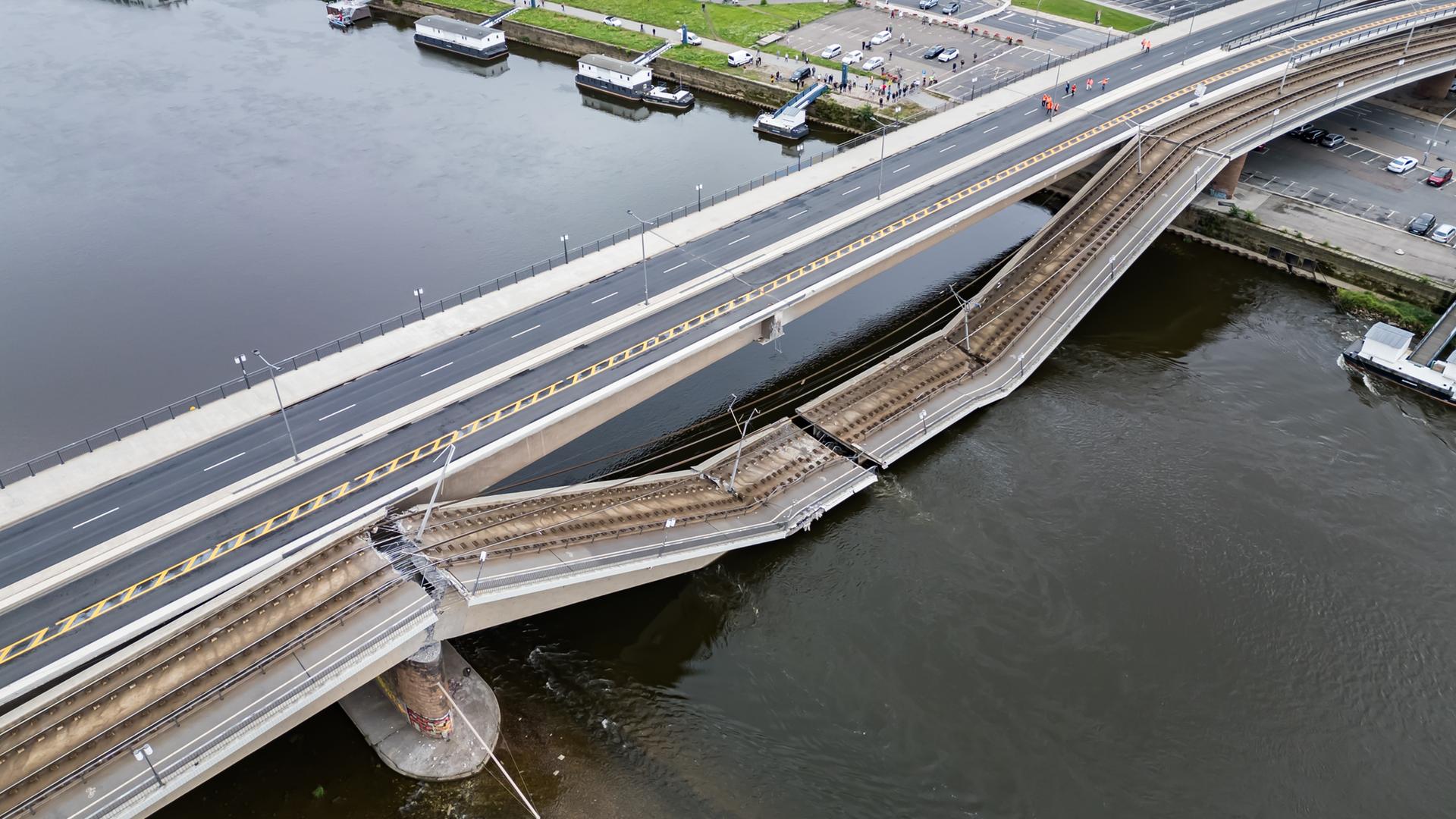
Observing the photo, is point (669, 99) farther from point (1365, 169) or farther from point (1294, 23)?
point (1294, 23)

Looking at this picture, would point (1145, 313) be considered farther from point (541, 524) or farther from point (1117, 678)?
point (541, 524)

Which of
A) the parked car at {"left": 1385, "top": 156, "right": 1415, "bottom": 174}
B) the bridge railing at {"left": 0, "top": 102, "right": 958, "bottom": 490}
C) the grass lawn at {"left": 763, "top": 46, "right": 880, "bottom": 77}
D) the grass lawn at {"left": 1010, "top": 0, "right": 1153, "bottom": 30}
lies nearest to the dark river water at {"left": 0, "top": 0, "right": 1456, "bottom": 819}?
the bridge railing at {"left": 0, "top": 102, "right": 958, "bottom": 490}

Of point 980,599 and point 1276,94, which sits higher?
point 1276,94

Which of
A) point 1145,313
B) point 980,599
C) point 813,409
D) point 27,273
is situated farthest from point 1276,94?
point 27,273

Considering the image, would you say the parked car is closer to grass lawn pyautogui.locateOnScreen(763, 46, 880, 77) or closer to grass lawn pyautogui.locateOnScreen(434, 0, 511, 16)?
grass lawn pyautogui.locateOnScreen(763, 46, 880, 77)

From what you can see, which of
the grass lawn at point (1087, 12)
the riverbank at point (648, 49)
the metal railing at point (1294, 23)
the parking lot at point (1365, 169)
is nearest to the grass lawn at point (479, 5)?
the riverbank at point (648, 49)

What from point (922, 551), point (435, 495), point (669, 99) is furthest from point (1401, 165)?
point (435, 495)
